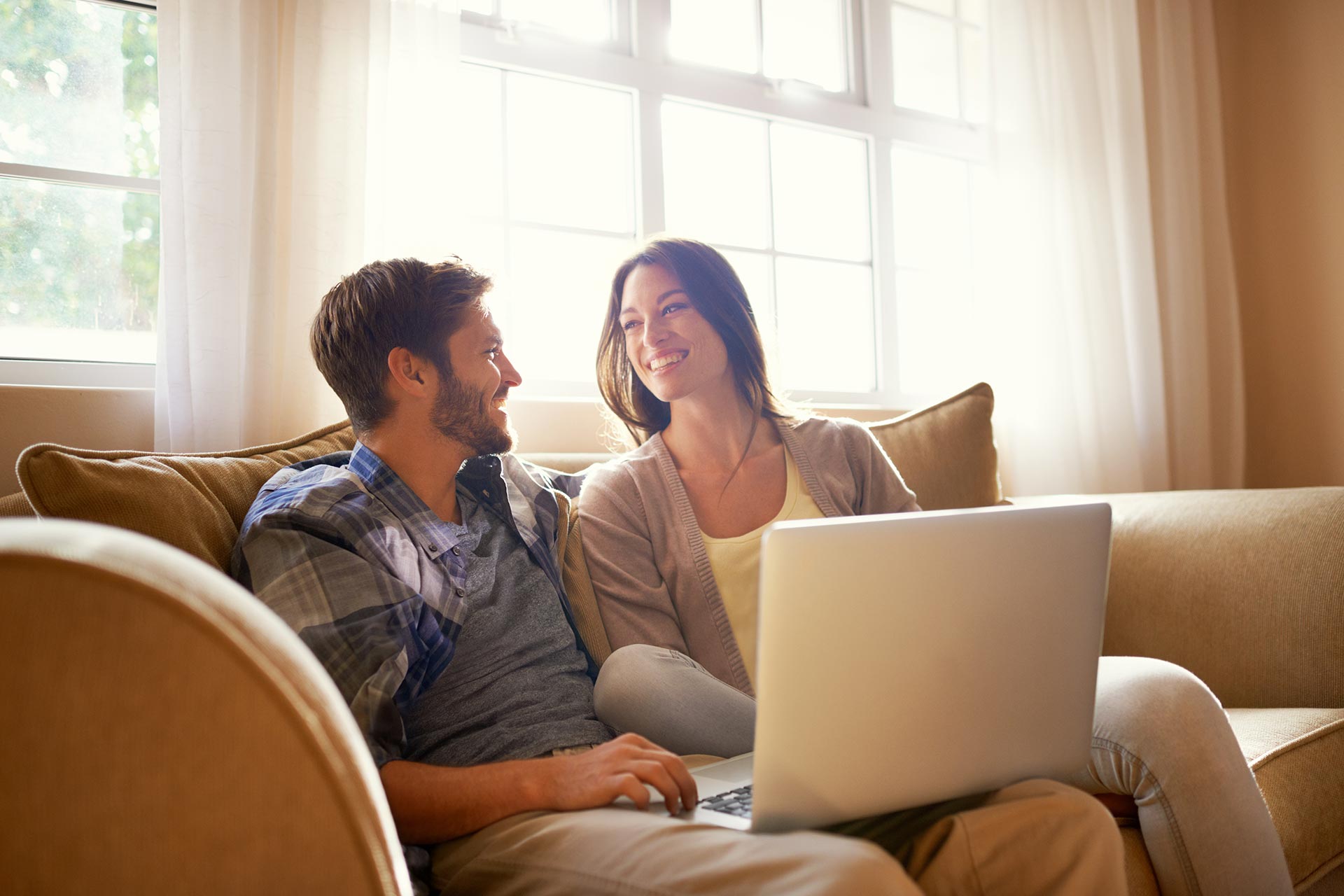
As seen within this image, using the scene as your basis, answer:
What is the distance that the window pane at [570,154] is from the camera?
7.63ft

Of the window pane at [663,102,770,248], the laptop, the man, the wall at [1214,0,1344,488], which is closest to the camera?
the laptop

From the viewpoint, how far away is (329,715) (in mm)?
569

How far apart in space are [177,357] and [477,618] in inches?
30.0

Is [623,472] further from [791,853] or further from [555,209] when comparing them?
[555,209]

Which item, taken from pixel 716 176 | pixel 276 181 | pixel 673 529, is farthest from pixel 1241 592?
pixel 276 181

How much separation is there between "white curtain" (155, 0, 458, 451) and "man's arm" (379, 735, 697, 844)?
2.64ft

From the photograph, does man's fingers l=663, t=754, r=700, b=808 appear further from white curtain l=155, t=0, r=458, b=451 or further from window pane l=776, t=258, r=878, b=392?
window pane l=776, t=258, r=878, b=392

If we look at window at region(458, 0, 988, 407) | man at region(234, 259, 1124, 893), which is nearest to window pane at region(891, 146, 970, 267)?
window at region(458, 0, 988, 407)

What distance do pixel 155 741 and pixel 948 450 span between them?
1.63 metres

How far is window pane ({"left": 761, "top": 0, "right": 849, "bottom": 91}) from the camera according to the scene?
275cm

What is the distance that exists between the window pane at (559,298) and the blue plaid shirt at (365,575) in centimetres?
100

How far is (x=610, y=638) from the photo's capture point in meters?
1.39

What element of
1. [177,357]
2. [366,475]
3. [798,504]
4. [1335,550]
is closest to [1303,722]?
[1335,550]

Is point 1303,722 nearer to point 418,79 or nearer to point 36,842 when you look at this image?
point 36,842
